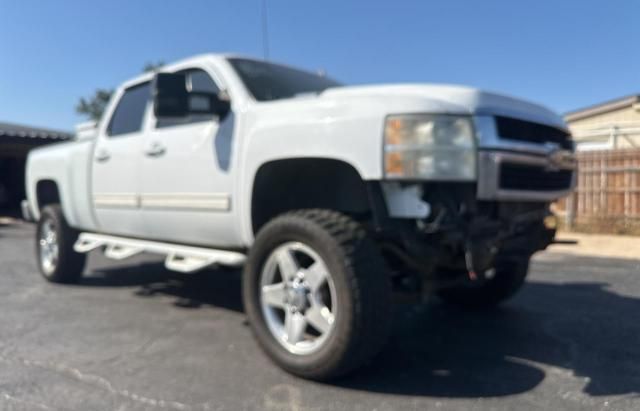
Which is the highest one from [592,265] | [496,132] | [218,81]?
[218,81]

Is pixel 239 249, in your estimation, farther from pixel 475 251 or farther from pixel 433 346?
pixel 475 251

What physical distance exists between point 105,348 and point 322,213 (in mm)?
1674

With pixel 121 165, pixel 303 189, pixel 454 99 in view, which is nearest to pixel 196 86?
pixel 121 165

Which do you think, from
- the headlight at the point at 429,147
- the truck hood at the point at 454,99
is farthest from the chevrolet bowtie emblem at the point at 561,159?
the headlight at the point at 429,147

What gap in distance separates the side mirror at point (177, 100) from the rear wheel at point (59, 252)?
8.30 feet

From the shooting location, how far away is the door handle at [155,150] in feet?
13.2

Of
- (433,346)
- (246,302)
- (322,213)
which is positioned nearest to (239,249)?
(246,302)

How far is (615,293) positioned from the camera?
16.6ft

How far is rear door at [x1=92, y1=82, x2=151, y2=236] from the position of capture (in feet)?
14.4

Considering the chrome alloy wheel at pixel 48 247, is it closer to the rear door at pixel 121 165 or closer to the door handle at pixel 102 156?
the rear door at pixel 121 165

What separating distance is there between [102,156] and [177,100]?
5.31ft

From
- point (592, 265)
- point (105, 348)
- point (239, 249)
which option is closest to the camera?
point (105, 348)

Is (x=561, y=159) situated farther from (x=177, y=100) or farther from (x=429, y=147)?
(x=177, y=100)

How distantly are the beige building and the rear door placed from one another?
13.3 meters
